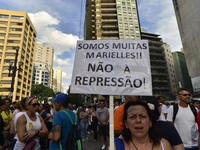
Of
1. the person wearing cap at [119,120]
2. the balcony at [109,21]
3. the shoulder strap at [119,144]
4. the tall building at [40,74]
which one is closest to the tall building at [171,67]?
the balcony at [109,21]

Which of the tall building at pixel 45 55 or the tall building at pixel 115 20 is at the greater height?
the tall building at pixel 45 55

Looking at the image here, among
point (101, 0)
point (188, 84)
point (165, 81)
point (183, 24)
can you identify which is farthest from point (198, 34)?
point (188, 84)

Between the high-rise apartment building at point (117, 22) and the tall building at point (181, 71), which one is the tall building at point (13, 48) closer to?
the high-rise apartment building at point (117, 22)

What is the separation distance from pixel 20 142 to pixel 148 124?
2275mm

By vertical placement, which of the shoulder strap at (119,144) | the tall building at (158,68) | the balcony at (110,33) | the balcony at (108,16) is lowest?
the shoulder strap at (119,144)

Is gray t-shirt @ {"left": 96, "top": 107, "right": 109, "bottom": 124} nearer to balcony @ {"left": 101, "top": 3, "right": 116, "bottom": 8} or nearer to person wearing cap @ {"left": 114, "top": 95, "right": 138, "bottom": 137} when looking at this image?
person wearing cap @ {"left": 114, "top": 95, "right": 138, "bottom": 137}

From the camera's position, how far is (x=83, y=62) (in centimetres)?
233

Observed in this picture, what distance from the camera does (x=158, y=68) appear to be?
52750mm

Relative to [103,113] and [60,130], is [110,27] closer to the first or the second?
[103,113]

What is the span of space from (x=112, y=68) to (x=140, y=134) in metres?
1.19

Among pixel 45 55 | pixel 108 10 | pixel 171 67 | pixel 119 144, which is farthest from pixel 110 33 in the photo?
pixel 45 55

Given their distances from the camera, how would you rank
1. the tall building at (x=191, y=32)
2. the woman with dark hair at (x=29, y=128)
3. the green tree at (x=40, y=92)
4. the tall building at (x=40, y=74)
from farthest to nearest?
the tall building at (x=40, y=74)
the green tree at (x=40, y=92)
the tall building at (x=191, y=32)
the woman with dark hair at (x=29, y=128)

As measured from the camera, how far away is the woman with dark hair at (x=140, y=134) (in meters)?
1.38

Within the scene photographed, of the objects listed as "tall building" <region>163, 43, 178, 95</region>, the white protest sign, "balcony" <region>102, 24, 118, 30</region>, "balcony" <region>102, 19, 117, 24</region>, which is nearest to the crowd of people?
the white protest sign
